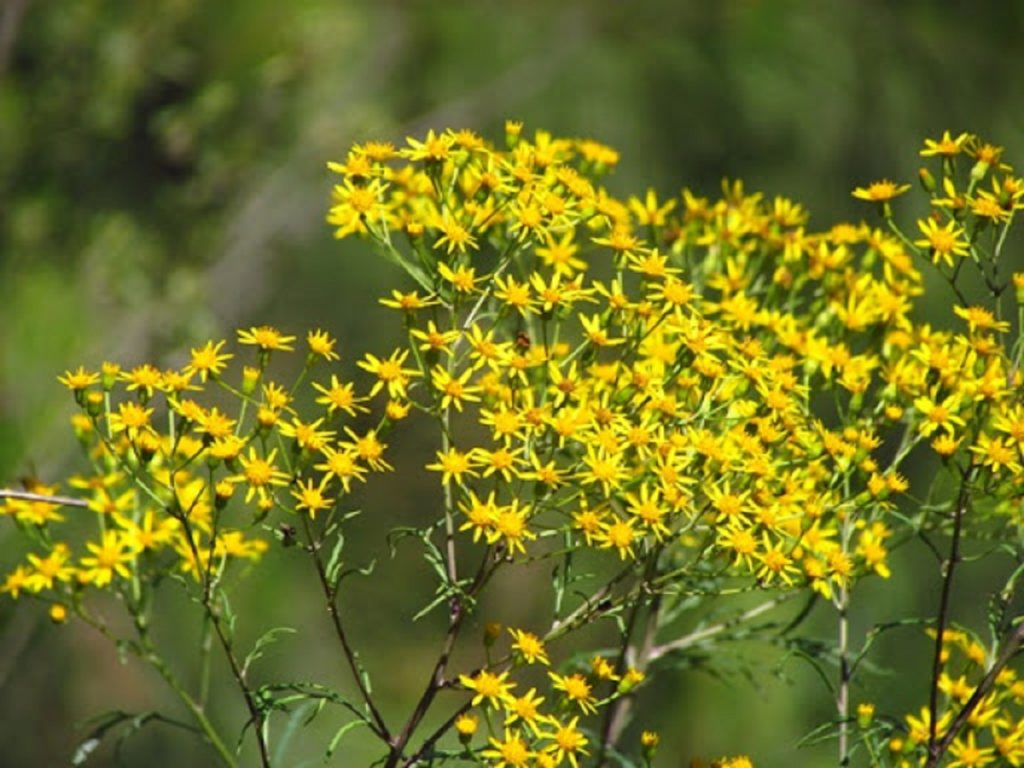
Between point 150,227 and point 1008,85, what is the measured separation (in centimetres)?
311

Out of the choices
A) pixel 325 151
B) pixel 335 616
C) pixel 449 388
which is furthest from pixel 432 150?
pixel 325 151

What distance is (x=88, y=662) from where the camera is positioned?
4883 millimetres

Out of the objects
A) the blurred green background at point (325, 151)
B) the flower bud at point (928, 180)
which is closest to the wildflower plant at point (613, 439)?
the flower bud at point (928, 180)

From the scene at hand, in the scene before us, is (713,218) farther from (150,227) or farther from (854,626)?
(150,227)

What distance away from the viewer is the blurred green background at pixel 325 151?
4.36 metres

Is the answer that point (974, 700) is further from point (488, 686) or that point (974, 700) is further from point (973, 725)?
point (488, 686)

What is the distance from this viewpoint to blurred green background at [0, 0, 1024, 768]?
436 centimetres

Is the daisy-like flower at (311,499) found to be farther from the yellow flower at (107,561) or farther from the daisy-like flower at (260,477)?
the yellow flower at (107,561)

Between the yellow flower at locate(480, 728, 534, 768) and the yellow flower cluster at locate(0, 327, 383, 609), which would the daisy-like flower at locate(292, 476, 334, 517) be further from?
the yellow flower at locate(480, 728, 534, 768)

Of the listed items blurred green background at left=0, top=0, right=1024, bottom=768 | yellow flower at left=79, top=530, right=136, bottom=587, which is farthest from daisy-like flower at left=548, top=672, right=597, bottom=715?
blurred green background at left=0, top=0, right=1024, bottom=768

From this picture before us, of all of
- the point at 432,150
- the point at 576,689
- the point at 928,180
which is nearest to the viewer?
the point at 576,689

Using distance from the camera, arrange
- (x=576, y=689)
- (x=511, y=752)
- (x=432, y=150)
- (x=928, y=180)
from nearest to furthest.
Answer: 1. (x=511, y=752)
2. (x=576, y=689)
3. (x=432, y=150)
4. (x=928, y=180)

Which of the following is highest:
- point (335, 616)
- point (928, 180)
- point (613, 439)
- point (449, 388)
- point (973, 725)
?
point (928, 180)

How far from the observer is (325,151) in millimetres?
5121
